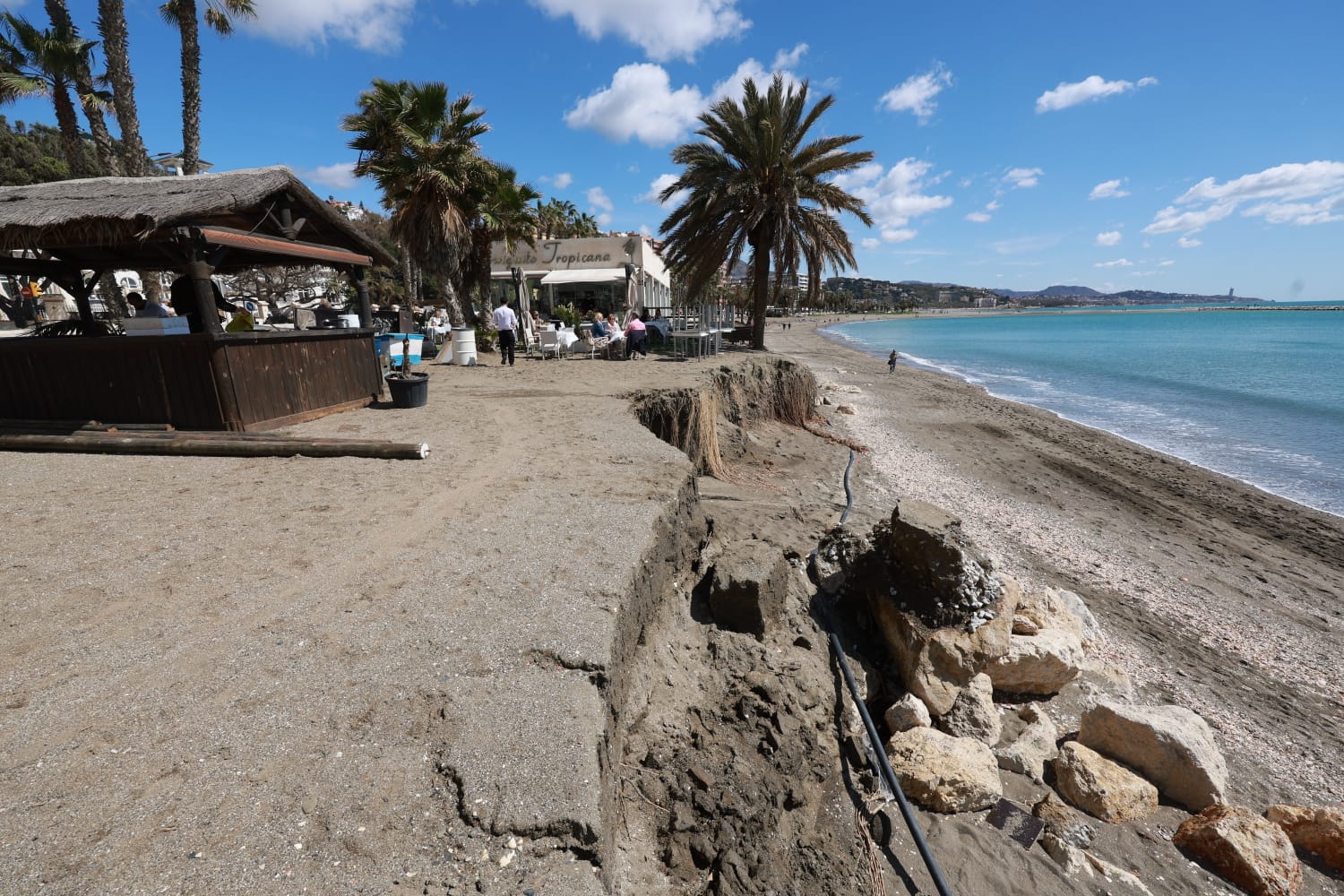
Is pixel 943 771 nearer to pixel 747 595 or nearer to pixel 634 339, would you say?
pixel 747 595

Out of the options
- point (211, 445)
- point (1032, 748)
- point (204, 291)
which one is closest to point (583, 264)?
point (204, 291)

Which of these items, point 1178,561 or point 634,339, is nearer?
point 1178,561

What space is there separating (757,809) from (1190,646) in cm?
601

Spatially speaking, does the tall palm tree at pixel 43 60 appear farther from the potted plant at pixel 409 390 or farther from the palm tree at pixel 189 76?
the potted plant at pixel 409 390

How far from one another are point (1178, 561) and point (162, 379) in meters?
13.6

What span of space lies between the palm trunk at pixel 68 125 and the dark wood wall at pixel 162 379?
14.0 m

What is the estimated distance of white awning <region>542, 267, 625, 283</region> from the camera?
79.0ft

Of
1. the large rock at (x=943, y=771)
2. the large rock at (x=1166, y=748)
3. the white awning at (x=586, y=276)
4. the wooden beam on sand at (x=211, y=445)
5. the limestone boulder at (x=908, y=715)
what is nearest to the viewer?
the large rock at (x=943, y=771)

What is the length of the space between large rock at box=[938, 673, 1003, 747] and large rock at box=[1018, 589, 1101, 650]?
1141mm

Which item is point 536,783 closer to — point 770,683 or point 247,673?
point 247,673

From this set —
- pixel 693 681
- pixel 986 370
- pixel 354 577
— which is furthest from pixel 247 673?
pixel 986 370

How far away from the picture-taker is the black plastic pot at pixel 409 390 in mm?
8703

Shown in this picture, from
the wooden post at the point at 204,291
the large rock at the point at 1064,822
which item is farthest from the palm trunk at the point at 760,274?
the large rock at the point at 1064,822

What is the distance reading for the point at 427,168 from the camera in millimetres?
15250
